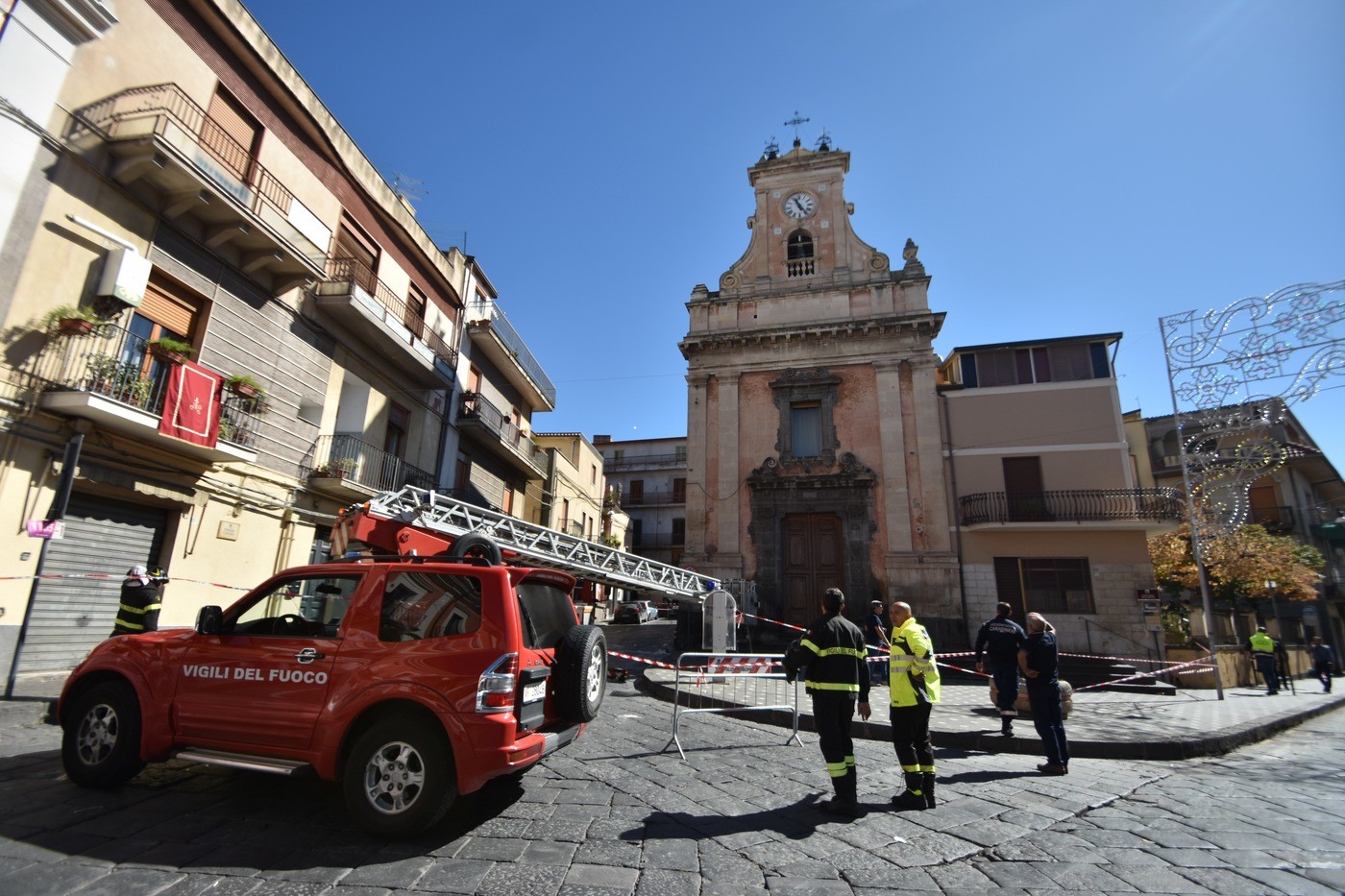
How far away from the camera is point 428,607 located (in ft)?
13.4

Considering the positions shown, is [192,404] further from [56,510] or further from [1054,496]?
[1054,496]

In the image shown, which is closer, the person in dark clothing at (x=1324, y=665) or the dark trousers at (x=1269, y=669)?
the dark trousers at (x=1269, y=669)

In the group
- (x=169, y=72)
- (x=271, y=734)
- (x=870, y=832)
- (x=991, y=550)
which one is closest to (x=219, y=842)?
(x=271, y=734)

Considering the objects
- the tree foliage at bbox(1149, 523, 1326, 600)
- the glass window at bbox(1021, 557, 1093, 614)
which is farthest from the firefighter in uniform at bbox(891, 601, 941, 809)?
the tree foliage at bbox(1149, 523, 1326, 600)

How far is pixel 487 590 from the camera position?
4027mm

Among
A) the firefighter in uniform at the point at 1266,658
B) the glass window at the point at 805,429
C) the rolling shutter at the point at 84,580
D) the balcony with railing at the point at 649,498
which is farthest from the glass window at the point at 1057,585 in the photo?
the balcony with railing at the point at 649,498

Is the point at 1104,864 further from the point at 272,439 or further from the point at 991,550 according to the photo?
the point at 991,550

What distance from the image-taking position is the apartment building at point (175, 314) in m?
8.09

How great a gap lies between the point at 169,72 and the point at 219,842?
39.4 ft

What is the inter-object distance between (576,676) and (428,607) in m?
1.15

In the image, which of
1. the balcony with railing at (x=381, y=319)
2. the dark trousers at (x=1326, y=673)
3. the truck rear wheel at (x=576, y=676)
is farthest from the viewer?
the dark trousers at (x=1326, y=673)

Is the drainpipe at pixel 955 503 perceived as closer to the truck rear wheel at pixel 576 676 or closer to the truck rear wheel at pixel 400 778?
the truck rear wheel at pixel 576 676

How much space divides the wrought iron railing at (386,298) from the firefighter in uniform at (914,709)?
1311 centimetres

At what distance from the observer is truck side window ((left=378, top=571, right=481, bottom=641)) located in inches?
157
